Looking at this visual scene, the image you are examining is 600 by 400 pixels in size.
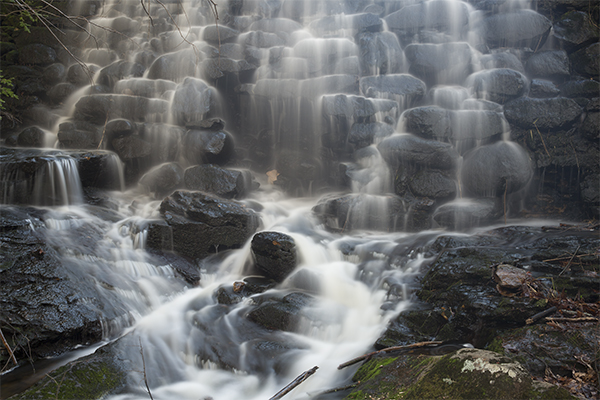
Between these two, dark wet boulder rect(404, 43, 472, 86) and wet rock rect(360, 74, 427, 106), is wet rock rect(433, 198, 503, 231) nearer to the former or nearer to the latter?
wet rock rect(360, 74, 427, 106)

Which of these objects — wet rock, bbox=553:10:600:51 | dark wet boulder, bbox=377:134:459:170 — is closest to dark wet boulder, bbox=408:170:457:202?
dark wet boulder, bbox=377:134:459:170

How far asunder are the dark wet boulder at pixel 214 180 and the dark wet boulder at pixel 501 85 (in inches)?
273

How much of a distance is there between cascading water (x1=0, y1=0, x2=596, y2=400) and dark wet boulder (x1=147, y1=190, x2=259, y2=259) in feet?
0.14

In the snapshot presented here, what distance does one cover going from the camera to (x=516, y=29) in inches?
456

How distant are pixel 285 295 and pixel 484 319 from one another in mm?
2612

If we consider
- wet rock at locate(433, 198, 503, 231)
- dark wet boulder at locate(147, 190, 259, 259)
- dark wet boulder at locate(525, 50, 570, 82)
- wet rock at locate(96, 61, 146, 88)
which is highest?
wet rock at locate(96, 61, 146, 88)

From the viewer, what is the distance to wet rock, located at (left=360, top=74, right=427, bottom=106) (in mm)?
10703

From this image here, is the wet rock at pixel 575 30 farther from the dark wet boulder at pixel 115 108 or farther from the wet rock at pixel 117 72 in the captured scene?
the wet rock at pixel 117 72

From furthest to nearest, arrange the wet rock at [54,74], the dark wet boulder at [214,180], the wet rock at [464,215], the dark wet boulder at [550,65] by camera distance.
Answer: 1. the wet rock at [54,74]
2. the dark wet boulder at [550,65]
3. the dark wet boulder at [214,180]
4. the wet rock at [464,215]

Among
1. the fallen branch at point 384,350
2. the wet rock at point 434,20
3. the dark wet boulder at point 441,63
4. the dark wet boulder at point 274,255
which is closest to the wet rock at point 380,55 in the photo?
the dark wet boulder at point 441,63

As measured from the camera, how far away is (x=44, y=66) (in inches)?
519

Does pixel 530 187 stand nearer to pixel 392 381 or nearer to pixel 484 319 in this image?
pixel 484 319

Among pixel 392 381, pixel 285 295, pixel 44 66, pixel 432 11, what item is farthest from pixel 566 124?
pixel 44 66

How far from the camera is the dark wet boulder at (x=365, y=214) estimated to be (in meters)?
8.45
